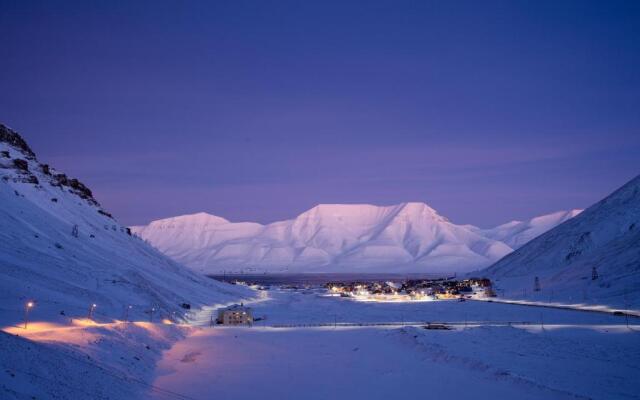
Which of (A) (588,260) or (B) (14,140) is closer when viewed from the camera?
(A) (588,260)

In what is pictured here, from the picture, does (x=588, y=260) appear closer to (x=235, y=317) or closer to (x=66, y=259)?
(x=235, y=317)

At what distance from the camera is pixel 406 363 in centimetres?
3391

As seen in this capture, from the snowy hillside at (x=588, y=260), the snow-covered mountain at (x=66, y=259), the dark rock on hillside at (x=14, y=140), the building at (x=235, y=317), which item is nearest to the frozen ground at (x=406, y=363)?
the building at (x=235, y=317)

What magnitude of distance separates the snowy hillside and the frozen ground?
2611cm

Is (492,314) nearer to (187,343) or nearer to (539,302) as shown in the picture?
(539,302)

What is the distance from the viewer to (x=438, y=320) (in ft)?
210

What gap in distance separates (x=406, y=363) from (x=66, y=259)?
34864 mm

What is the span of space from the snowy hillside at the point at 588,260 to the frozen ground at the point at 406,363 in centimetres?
2611

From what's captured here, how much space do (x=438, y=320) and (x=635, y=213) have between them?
70610mm

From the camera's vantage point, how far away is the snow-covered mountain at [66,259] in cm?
3816

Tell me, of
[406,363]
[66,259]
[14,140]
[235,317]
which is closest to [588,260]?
[235,317]

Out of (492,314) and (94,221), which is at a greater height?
(94,221)

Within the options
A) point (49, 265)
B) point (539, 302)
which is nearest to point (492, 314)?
point (539, 302)

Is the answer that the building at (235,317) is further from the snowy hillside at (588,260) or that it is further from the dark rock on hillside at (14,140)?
the dark rock on hillside at (14,140)
